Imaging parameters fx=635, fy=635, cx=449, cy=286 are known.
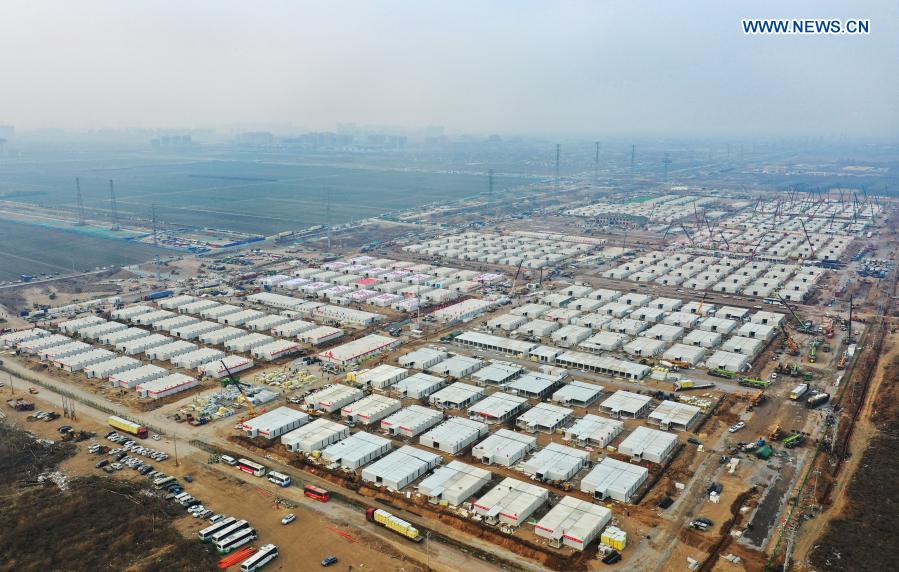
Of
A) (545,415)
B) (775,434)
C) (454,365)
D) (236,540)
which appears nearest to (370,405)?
(454,365)

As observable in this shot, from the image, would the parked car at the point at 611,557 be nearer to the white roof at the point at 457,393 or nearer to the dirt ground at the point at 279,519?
the dirt ground at the point at 279,519

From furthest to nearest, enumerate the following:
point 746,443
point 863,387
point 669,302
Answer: point 669,302, point 863,387, point 746,443

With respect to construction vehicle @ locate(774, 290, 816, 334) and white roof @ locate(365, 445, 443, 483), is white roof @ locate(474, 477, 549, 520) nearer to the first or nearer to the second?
white roof @ locate(365, 445, 443, 483)

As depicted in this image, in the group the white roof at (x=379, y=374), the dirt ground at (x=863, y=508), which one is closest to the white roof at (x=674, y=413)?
the dirt ground at (x=863, y=508)

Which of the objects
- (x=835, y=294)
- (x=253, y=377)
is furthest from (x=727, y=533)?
(x=835, y=294)

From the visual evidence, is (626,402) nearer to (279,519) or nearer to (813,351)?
(813,351)

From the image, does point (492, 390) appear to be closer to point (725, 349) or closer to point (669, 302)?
point (725, 349)
